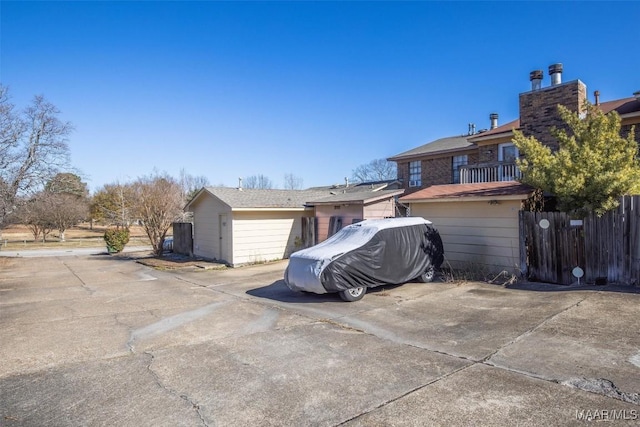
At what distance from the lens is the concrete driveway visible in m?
3.68

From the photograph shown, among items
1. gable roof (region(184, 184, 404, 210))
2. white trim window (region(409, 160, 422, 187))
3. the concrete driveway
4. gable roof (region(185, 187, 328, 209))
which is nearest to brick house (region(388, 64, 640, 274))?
gable roof (region(184, 184, 404, 210))

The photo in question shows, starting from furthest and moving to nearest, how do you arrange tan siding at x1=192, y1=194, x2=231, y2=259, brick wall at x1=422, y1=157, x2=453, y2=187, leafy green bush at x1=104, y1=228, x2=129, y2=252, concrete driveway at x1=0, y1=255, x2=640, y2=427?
leafy green bush at x1=104, y1=228, x2=129, y2=252
brick wall at x1=422, y1=157, x2=453, y2=187
tan siding at x1=192, y1=194, x2=231, y2=259
concrete driveway at x1=0, y1=255, x2=640, y2=427

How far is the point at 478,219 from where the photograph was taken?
11234mm

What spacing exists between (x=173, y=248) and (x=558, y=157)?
64.5ft

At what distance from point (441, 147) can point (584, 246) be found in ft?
40.1

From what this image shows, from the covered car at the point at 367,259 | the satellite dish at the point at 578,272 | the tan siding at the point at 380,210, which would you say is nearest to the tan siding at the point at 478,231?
the satellite dish at the point at 578,272

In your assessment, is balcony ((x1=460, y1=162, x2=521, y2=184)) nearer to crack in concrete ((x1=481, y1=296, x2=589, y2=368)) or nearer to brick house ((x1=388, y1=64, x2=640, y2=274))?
brick house ((x1=388, y1=64, x2=640, y2=274))

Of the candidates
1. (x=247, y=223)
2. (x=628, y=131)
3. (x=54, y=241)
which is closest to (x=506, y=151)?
(x=628, y=131)

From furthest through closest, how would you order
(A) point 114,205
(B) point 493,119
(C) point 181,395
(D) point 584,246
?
(A) point 114,205 → (B) point 493,119 → (D) point 584,246 → (C) point 181,395

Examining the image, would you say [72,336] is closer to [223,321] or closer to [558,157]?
[223,321]

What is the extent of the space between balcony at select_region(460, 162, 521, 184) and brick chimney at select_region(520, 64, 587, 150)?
1.50m

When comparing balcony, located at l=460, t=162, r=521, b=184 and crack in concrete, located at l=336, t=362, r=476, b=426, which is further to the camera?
balcony, located at l=460, t=162, r=521, b=184

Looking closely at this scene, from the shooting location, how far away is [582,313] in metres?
6.64

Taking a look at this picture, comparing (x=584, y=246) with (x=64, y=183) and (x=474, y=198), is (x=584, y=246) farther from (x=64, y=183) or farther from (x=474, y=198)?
(x=64, y=183)
